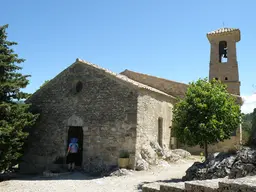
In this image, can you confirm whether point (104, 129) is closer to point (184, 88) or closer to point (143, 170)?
point (143, 170)

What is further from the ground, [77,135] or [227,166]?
[77,135]

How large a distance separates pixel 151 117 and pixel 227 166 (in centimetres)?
634

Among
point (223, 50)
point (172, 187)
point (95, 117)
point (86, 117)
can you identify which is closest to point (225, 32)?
point (223, 50)

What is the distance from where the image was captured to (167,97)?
16938mm

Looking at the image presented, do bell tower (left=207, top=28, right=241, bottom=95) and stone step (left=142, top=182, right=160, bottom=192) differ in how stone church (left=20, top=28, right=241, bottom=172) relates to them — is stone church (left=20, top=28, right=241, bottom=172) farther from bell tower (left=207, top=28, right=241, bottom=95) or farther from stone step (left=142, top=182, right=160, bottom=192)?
bell tower (left=207, top=28, right=241, bottom=95)

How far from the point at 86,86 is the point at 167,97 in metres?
5.59

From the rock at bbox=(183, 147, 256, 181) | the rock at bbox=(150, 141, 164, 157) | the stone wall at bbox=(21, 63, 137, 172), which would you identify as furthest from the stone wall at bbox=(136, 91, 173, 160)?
the rock at bbox=(183, 147, 256, 181)

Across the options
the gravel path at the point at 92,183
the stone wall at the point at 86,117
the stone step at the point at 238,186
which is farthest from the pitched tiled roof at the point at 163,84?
the stone step at the point at 238,186

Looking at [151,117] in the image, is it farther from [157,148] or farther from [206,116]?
[206,116]

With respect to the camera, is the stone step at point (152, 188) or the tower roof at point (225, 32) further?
the tower roof at point (225, 32)

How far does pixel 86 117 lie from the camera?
13.9 m

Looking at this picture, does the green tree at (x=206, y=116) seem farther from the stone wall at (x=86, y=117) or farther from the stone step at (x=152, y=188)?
the stone step at (x=152, y=188)

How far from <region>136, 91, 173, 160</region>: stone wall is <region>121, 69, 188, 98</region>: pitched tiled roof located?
195cm

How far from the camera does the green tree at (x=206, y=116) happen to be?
950 cm
